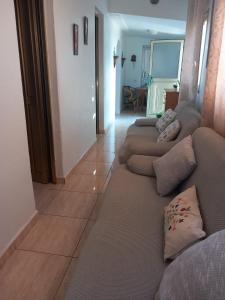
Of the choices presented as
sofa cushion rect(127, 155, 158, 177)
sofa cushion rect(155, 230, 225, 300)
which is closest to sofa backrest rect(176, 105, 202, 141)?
sofa cushion rect(127, 155, 158, 177)

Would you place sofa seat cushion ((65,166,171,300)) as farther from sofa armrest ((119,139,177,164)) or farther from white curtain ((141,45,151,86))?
white curtain ((141,45,151,86))

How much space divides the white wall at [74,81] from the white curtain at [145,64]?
4.05 meters

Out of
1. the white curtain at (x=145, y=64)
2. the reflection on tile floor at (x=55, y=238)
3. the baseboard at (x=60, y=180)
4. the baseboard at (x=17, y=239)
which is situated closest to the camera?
the reflection on tile floor at (x=55, y=238)

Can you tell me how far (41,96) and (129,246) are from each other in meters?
1.87

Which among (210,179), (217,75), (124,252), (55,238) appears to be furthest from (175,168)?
(55,238)

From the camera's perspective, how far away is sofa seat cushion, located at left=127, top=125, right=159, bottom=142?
306cm

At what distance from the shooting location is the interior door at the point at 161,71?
614 cm

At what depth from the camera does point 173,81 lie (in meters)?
6.13

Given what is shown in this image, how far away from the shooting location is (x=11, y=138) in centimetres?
169

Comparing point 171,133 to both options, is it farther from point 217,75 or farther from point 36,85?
point 36,85

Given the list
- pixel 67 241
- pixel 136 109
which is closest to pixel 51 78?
pixel 67 241

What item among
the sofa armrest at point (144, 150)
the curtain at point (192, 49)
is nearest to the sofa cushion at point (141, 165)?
the sofa armrest at point (144, 150)

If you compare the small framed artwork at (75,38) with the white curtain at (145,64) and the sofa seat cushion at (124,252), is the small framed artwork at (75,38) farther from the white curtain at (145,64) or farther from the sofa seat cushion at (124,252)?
the white curtain at (145,64)

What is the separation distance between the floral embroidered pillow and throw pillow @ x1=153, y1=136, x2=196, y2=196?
27 centimetres
